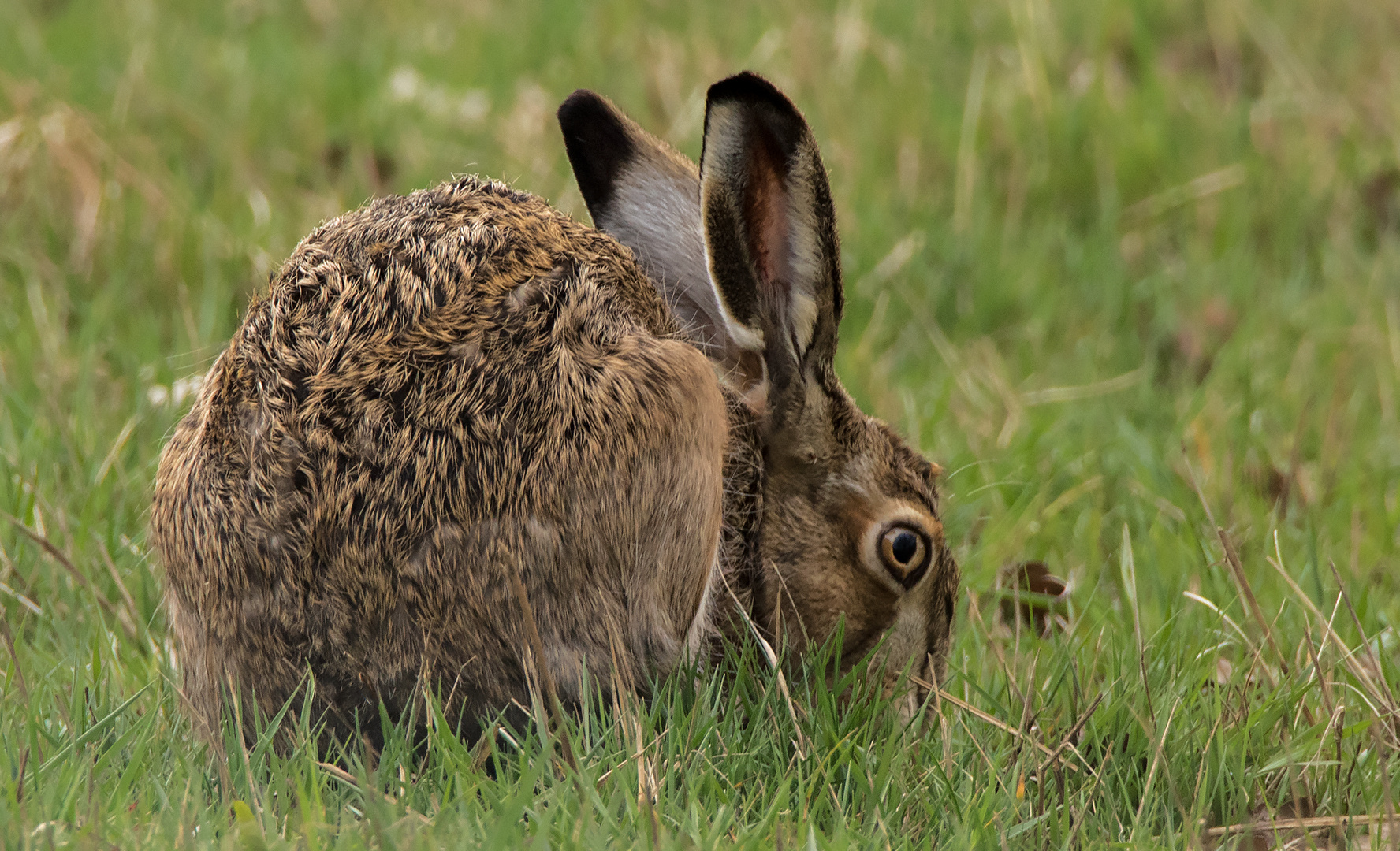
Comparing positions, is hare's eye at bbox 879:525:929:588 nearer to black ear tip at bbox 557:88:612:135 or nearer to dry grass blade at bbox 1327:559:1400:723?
dry grass blade at bbox 1327:559:1400:723

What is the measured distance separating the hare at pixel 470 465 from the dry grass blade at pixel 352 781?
144 mm

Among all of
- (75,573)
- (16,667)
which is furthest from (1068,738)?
(75,573)

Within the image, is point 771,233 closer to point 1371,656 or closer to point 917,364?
point 1371,656

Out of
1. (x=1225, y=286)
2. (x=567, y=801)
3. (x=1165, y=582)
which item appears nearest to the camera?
(x=567, y=801)

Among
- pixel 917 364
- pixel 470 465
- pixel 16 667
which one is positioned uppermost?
pixel 470 465

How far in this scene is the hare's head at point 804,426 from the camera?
3.56 meters

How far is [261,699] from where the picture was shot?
3160 mm

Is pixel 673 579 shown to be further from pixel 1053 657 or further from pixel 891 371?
pixel 891 371

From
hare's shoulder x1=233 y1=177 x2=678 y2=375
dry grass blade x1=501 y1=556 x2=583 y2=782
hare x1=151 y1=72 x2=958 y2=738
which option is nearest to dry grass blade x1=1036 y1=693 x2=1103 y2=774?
hare x1=151 y1=72 x2=958 y2=738

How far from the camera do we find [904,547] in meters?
3.73

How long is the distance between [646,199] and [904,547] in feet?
3.78

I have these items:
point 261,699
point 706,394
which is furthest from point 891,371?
point 261,699

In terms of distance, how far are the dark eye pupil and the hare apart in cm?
29

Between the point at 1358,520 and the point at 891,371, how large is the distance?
1.91 meters
